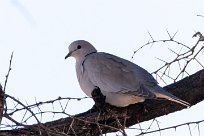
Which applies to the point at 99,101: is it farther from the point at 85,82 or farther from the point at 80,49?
the point at 80,49

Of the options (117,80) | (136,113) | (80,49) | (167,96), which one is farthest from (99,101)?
(80,49)

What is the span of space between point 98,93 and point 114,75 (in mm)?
835

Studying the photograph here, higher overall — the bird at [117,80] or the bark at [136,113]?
the bird at [117,80]

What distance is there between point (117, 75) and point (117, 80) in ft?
0.32

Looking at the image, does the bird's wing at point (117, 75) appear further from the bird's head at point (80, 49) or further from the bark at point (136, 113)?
the bird's head at point (80, 49)

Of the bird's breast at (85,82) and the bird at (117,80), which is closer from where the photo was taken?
the bird at (117,80)

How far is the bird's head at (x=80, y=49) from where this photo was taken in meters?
6.45

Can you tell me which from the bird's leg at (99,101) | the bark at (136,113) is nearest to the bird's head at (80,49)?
the bark at (136,113)

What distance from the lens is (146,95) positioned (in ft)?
16.2

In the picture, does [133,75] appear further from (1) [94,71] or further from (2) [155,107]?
(2) [155,107]

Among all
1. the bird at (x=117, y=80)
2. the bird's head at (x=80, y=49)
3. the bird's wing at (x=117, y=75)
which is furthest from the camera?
the bird's head at (x=80, y=49)

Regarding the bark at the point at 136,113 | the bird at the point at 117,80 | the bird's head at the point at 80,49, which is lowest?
the bark at the point at 136,113

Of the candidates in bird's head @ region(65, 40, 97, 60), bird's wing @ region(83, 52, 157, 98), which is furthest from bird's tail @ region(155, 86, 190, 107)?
bird's head @ region(65, 40, 97, 60)

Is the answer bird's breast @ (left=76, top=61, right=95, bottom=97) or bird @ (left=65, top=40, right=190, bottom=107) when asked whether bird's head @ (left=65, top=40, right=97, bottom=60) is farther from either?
bird's breast @ (left=76, top=61, right=95, bottom=97)
